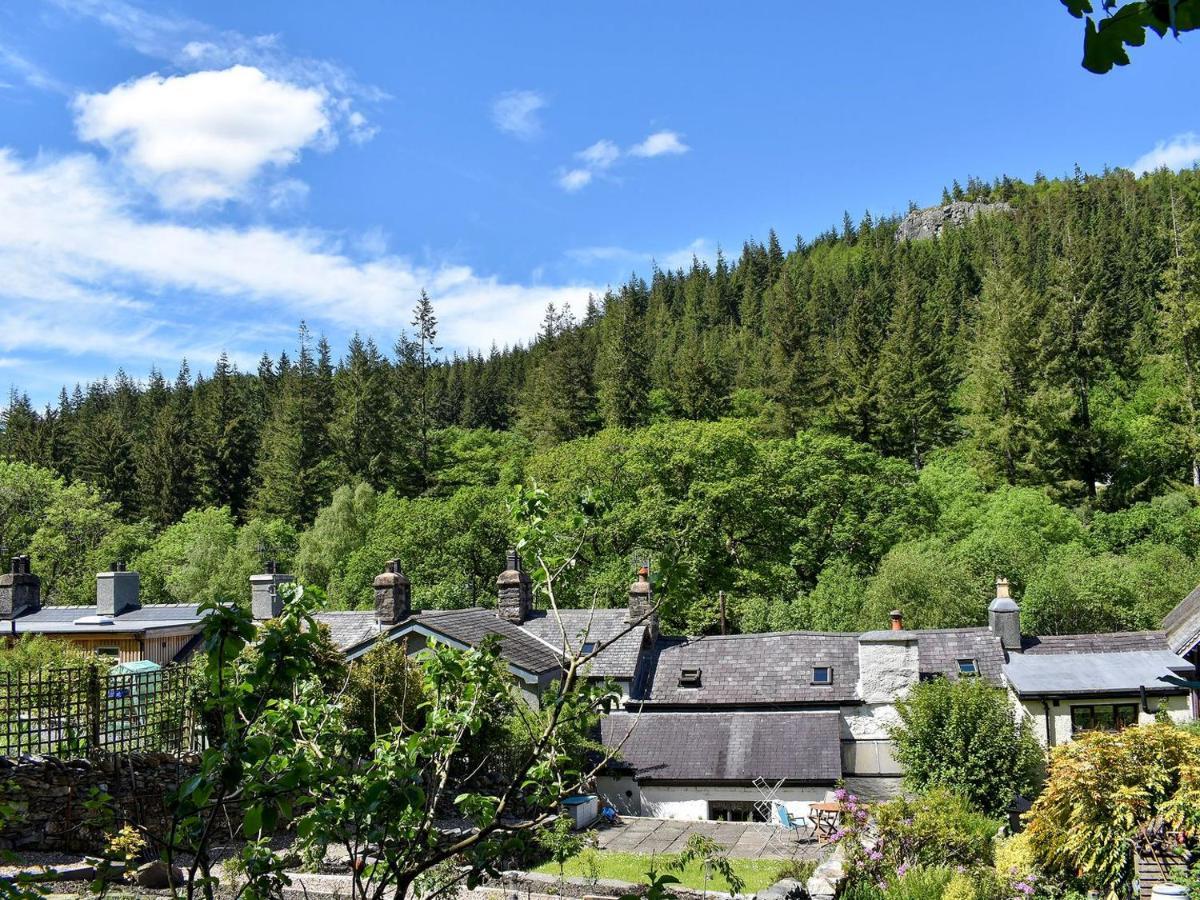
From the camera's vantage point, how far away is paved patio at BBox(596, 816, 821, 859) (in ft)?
62.8

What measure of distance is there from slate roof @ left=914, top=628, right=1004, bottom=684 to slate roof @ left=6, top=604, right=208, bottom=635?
23007 millimetres

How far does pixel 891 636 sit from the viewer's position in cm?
2509

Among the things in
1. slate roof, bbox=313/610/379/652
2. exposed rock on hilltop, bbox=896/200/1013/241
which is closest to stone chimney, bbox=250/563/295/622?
slate roof, bbox=313/610/379/652

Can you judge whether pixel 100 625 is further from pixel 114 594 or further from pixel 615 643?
pixel 615 643

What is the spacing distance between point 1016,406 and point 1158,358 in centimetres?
741

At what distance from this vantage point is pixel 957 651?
26.0 metres

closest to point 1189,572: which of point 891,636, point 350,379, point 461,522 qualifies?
point 891,636

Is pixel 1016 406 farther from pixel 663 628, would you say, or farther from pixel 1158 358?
pixel 663 628

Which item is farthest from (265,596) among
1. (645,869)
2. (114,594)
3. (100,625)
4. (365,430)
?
(365,430)

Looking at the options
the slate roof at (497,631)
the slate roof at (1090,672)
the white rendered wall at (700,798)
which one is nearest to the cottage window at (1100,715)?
the slate roof at (1090,672)

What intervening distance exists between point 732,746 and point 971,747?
7.03 m

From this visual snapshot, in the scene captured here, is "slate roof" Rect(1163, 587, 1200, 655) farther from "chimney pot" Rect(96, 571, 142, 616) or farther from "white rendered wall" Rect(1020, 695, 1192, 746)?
"chimney pot" Rect(96, 571, 142, 616)

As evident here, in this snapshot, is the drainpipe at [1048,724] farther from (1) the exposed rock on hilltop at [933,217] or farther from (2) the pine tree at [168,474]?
(1) the exposed rock on hilltop at [933,217]

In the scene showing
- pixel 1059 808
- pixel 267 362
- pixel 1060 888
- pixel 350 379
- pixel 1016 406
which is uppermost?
pixel 267 362
